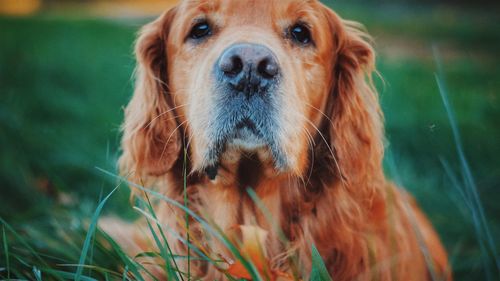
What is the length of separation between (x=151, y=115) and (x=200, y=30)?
579 millimetres

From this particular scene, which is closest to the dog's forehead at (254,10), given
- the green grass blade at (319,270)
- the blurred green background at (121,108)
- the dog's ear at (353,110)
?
the dog's ear at (353,110)

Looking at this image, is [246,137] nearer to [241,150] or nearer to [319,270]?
[241,150]

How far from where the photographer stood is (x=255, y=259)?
1927 mm

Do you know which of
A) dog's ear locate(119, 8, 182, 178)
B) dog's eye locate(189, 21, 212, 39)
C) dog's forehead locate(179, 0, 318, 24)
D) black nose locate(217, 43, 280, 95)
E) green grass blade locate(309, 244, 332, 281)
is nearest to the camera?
green grass blade locate(309, 244, 332, 281)

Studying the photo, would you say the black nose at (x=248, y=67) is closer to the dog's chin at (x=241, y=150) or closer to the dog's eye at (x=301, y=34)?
the dog's chin at (x=241, y=150)

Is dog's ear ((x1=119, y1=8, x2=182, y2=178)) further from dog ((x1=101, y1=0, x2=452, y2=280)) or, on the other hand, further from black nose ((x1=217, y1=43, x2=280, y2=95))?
black nose ((x1=217, y1=43, x2=280, y2=95))

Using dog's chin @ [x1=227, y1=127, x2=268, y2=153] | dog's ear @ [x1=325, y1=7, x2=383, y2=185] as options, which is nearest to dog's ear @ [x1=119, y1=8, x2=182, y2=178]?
dog's chin @ [x1=227, y1=127, x2=268, y2=153]

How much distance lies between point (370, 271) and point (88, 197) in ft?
8.08

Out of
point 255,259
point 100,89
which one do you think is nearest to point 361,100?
point 255,259

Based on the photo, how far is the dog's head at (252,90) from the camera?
2.15 meters

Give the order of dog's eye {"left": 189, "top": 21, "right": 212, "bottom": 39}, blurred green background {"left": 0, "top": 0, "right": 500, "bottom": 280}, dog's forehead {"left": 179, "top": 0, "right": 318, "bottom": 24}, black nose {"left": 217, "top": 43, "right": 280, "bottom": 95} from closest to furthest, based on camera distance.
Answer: black nose {"left": 217, "top": 43, "right": 280, "bottom": 95}, dog's forehead {"left": 179, "top": 0, "right": 318, "bottom": 24}, dog's eye {"left": 189, "top": 21, "right": 212, "bottom": 39}, blurred green background {"left": 0, "top": 0, "right": 500, "bottom": 280}

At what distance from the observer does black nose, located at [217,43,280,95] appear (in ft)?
6.61

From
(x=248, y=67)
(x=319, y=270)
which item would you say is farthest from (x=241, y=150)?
(x=319, y=270)

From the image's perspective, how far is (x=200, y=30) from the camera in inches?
101
